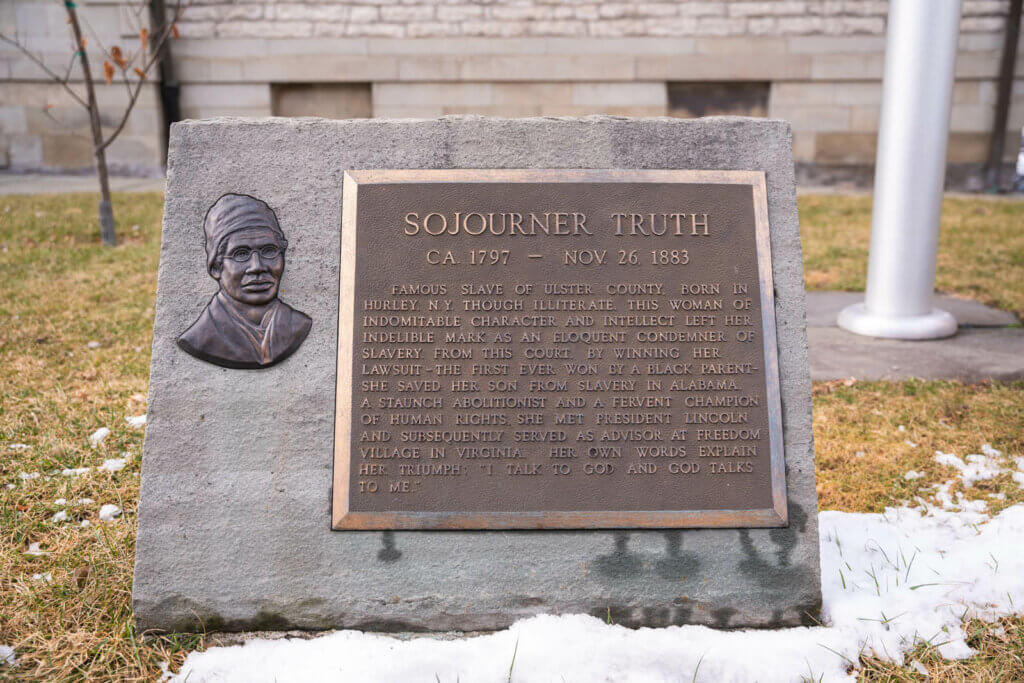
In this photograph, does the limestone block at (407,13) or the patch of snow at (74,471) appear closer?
the patch of snow at (74,471)

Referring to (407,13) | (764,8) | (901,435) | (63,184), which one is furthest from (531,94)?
(901,435)

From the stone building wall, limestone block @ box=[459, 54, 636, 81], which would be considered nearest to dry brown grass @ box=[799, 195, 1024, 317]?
the stone building wall

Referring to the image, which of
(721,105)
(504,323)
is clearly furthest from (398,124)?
(721,105)

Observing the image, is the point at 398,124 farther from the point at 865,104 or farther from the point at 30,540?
the point at 865,104

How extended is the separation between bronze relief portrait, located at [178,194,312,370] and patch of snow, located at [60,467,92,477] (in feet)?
3.75

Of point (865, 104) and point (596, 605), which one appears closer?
point (596, 605)

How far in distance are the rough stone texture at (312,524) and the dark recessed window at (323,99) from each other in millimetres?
9658

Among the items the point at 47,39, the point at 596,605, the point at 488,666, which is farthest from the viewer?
the point at 47,39

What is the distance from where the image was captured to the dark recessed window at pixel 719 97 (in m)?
11.8

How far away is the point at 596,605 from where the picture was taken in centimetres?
248

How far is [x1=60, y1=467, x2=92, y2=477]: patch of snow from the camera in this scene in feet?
10.7

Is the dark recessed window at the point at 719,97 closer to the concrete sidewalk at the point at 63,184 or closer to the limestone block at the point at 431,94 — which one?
the limestone block at the point at 431,94

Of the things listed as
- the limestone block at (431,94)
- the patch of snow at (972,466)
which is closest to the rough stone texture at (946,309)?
the patch of snow at (972,466)

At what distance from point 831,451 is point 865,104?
9.62 metres
